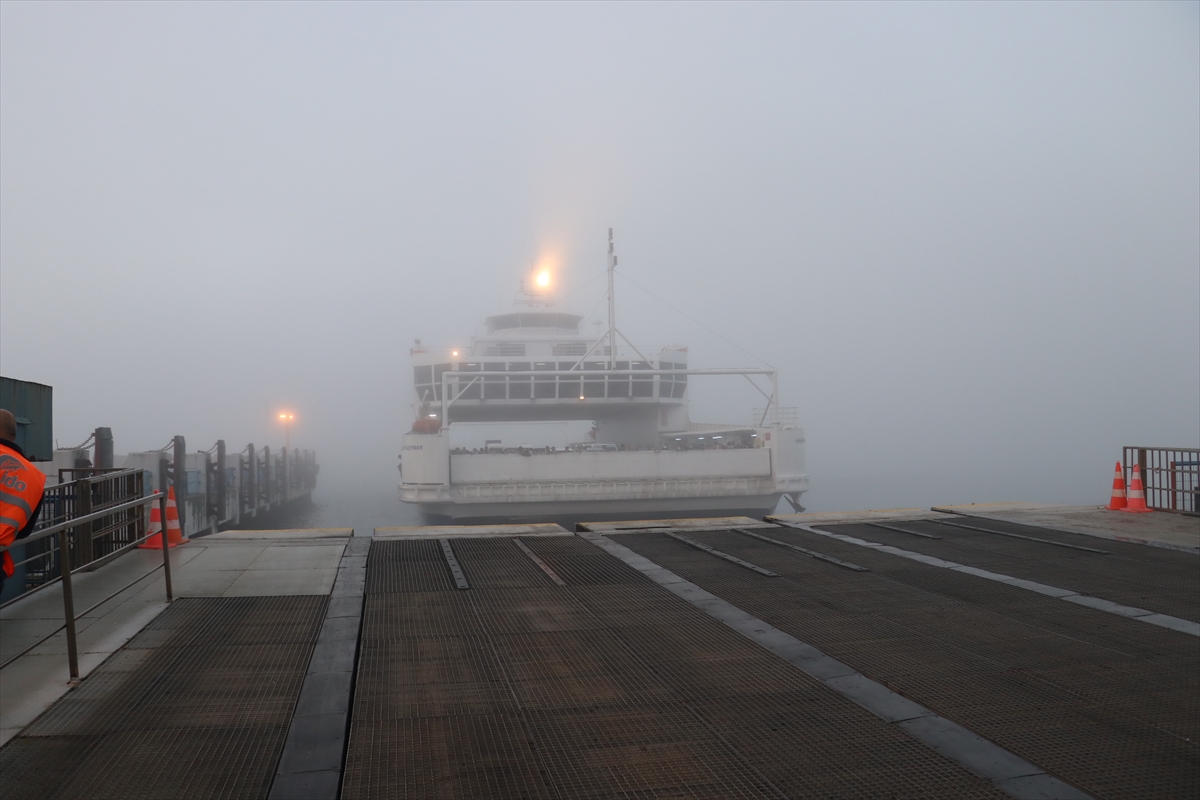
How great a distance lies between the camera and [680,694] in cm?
406

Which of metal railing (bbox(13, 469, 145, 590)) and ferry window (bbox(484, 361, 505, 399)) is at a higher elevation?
ferry window (bbox(484, 361, 505, 399))

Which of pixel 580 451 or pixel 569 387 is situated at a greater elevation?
pixel 569 387

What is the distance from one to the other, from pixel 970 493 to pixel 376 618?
82441mm

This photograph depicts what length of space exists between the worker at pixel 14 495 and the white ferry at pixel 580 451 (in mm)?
20088

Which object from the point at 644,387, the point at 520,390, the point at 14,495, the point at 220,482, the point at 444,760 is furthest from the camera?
the point at 644,387

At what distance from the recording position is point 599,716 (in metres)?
3.75

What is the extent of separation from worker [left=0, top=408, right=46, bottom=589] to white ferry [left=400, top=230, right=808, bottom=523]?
20.1 meters

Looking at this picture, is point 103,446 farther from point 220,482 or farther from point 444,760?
point 444,760

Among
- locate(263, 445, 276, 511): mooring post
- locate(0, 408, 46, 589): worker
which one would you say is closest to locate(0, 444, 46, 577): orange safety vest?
locate(0, 408, 46, 589): worker

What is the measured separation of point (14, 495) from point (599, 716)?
3314mm

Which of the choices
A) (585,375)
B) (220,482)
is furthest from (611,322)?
(220,482)

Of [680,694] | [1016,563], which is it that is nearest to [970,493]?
[1016,563]

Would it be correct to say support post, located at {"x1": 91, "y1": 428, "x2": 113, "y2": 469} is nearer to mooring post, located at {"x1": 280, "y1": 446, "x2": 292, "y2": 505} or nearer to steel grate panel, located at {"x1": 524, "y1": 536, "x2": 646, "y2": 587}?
steel grate panel, located at {"x1": 524, "y1": 536, "x2": 646, "y2": 587}

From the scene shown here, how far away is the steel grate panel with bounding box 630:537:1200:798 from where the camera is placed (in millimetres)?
3262
